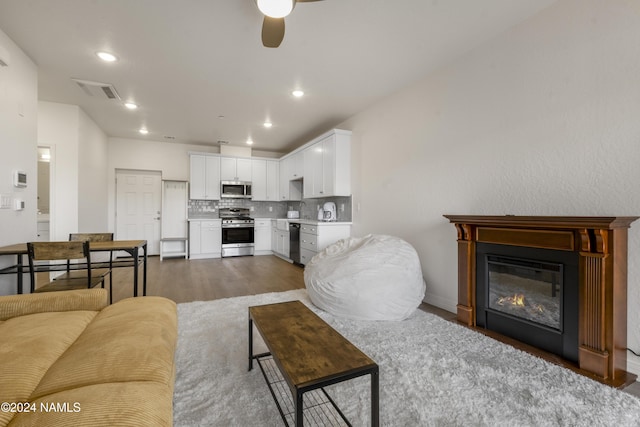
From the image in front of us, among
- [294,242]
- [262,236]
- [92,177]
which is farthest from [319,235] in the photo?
[92,177]

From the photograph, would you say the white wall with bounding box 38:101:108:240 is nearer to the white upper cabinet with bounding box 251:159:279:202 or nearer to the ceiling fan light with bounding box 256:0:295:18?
the white upper cabinet with bounding box 251:159:279:202

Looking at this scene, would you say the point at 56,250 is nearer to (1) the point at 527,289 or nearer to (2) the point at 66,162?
(2) the point at 66,162

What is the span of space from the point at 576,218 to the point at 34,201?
4.94 m

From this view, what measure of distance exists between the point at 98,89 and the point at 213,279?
2992mm

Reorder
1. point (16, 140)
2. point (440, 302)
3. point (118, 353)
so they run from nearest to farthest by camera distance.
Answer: point (118, 353), point (16, 140), point (440, 302)

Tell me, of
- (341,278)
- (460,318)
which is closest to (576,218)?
(460,318)

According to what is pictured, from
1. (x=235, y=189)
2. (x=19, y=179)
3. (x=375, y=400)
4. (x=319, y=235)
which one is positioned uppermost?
(x=235, y=189)

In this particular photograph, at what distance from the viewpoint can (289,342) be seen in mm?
1448

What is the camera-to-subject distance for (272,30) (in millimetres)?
2131

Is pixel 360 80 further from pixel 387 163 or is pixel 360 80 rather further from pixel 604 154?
pixel 604 154

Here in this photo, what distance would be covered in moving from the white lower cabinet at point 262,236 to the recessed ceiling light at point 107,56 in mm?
4389

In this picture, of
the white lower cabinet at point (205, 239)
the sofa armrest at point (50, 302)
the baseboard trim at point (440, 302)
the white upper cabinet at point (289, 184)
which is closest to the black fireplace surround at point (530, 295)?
the baseboard trim at point (440, 302)

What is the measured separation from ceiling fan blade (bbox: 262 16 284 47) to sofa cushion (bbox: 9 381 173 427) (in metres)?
2.25

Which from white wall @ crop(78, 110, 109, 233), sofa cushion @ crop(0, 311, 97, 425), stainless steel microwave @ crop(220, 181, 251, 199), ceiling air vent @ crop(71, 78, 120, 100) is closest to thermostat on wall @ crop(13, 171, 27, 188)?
ceiling air vent @ crop(71, 78, 120, 100)
